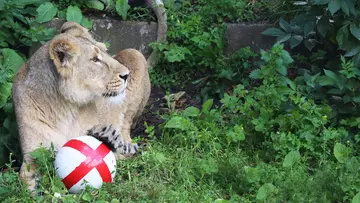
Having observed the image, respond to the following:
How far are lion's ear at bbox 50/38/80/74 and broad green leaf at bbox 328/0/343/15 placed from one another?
215 centimetres

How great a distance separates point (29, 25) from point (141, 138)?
70.1 inches

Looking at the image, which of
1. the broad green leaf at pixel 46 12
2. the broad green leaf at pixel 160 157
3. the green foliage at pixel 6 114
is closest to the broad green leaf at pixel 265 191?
the broad green leaf at pixel 160 157

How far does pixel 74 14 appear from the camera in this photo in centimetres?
734

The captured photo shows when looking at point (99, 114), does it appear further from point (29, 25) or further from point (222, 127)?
point (29, 25)

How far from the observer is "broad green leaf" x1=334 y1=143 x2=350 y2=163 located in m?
5.86

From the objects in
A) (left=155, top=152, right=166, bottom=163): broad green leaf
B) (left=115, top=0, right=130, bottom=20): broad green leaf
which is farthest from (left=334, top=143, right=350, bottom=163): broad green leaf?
(left=115, top=0, right=130, bottom=20): broad green leaf

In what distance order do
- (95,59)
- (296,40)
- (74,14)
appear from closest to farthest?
(95,59)
(296,40)
(74,14)

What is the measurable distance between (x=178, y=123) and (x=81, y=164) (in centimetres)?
127

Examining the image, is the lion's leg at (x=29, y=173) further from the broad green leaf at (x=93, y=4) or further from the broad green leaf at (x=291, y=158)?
the broad green leaf at (x=93, y=4)

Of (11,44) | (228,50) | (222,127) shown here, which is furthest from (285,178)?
(11,44)

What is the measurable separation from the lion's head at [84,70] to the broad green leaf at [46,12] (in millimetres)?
1370

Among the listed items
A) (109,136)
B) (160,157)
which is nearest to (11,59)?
(109,136)

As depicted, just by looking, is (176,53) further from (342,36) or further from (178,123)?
(342,36)

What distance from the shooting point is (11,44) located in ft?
23.9
